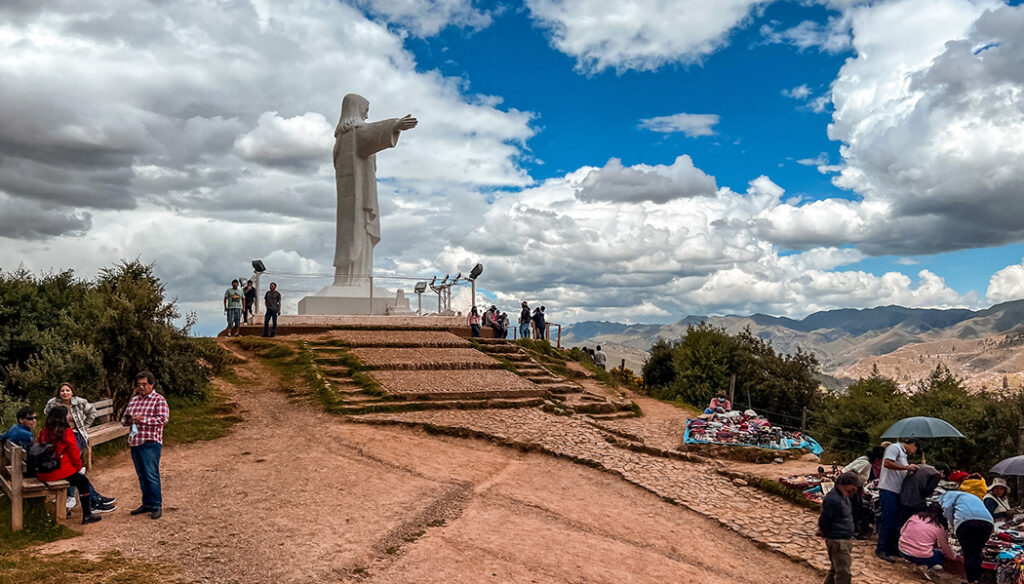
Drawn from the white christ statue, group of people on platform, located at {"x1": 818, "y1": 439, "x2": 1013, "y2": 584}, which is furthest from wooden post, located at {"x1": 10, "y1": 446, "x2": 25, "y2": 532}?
the white christ statue

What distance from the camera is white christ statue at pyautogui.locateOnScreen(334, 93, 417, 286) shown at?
22859 mm

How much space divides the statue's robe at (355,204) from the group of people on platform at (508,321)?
4.13 metres

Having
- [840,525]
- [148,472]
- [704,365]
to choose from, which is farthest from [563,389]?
[148,472]

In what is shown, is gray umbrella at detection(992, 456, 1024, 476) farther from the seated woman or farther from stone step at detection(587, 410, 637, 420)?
stone step at detection(587, 410, 637, 420)

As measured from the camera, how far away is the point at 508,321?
24203mm

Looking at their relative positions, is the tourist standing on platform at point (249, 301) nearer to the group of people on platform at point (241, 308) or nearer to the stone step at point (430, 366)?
the group of people on platform at point (241, 308)

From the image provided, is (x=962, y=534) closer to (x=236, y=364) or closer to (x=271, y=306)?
(x=236, y=364)

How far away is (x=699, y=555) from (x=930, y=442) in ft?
24.2

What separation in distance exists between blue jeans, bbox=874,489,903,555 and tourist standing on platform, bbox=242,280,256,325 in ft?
55.9

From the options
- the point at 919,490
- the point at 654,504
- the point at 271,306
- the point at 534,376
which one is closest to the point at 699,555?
the point at 654,504

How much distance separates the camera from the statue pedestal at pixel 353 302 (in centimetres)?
2206

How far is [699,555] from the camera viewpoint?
8.16m

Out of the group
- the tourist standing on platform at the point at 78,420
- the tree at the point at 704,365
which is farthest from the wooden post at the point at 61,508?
the tree at the point at 704,365

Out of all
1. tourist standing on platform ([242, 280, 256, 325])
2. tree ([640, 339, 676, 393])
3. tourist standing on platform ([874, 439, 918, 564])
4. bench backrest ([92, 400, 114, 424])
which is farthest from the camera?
tree ([640, 339, 676, 393])
